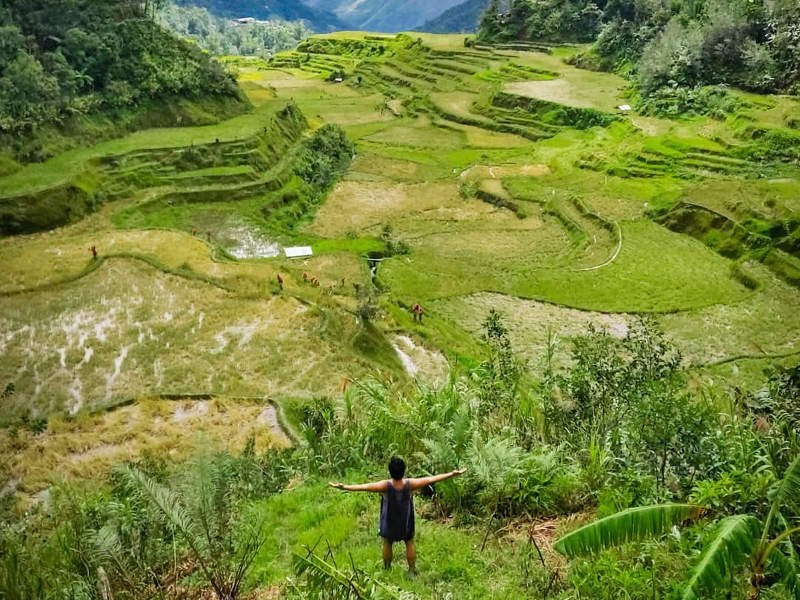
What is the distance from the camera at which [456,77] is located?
6097cm

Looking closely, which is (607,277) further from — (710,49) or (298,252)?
(710,49)

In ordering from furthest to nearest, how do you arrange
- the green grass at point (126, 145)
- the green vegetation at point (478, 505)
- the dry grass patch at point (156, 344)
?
the green grass at point (126, 145) < the dry grass patch at point (156, 344) < the green vegetation at point (478, 505)

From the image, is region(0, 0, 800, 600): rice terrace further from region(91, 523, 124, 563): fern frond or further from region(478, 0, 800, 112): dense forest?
region(478, 0, 800, 112): dense forest

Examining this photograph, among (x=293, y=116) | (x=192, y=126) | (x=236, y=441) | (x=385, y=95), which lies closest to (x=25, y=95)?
(x=192, y=126)

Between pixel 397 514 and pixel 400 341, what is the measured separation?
13.1 meters

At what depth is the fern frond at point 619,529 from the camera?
4.52m

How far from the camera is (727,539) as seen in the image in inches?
159

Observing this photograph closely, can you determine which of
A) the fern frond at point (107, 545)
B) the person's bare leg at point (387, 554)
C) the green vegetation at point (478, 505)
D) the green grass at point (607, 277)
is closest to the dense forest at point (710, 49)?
the green grass at point (607, 277)

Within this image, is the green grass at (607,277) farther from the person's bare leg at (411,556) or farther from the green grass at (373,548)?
the person's bare leg at (411,556)

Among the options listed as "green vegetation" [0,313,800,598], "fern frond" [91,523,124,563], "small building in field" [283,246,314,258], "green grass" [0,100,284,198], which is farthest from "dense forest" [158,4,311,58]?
"fern frond" [91,523,124,563]

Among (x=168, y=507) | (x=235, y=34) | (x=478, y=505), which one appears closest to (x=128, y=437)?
(x=168, y=507)

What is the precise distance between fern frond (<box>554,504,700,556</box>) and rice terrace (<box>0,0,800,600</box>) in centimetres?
2

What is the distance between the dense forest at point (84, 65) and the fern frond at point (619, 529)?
3067cm

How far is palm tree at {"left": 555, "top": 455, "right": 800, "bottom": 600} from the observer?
158 inches
